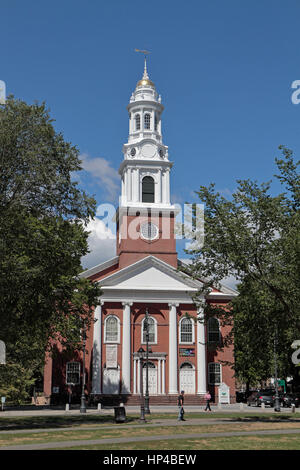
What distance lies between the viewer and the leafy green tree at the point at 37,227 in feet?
80.2

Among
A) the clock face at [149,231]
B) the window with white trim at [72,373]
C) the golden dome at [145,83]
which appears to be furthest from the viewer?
the golden dome at [145,83]

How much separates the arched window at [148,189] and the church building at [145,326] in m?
0.10

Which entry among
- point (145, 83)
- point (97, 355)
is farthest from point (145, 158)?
point (97, 355)

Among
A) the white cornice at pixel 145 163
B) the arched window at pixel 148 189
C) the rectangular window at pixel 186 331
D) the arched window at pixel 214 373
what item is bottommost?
the arched window at pixel 214 373

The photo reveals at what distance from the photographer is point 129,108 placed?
6012 centimetres

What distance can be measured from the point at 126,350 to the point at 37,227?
2758 centimetres

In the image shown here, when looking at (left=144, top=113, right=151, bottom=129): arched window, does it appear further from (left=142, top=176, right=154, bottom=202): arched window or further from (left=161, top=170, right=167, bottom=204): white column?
(left=142, top=176, right=154, bottom=202): arched window

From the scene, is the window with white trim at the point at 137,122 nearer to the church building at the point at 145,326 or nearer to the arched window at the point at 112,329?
the church building at the point at 145,326

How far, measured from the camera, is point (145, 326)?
50.7 meters

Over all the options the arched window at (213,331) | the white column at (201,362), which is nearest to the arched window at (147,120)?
the white column at (201,362)

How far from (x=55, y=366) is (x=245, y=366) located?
2299 centimetres

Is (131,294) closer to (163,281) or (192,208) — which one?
(163,281)

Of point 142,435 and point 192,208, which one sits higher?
point 192,208
